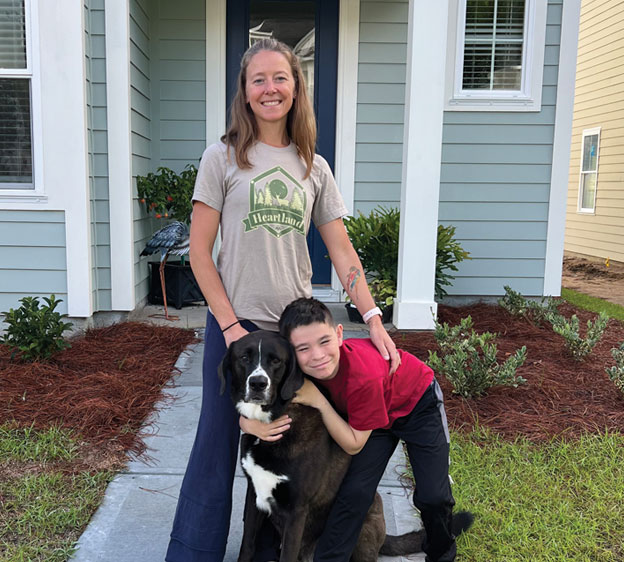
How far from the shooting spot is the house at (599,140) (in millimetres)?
10953

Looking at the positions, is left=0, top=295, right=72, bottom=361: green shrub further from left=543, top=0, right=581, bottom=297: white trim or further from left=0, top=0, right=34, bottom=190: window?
left=543, top=0, right=581, bottom=297: white trim

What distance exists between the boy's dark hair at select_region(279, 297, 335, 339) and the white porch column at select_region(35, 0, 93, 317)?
3.57 metres

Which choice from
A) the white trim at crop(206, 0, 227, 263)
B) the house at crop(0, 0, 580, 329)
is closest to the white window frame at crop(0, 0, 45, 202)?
the house at crop(0, 0, 580, 329)

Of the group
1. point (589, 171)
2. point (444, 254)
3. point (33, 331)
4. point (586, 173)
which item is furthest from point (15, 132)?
point (586, 173)

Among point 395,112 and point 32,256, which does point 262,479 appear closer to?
point 32,256

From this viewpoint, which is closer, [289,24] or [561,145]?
[561,145]

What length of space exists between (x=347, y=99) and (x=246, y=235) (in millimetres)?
4630

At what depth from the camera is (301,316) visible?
1.91 meters

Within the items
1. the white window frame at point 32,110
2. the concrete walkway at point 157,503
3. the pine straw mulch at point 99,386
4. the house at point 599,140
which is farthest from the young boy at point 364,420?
the house at point 599,140

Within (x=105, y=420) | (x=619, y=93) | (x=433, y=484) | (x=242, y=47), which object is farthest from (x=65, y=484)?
(x=619, y=93)

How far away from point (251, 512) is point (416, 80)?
3981 mm

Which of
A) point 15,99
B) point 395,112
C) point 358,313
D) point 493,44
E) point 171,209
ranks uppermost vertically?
point 493,44

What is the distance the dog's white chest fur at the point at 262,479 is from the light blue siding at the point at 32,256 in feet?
11.8

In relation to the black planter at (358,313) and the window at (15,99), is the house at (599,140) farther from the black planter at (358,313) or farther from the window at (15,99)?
the window at (15,99)
